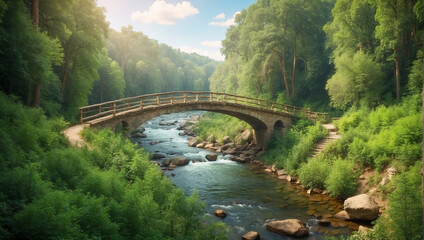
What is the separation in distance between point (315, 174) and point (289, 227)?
20.6ft

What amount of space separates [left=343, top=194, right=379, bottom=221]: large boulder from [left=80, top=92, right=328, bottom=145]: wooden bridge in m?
12.1

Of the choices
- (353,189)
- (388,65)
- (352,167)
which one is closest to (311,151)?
(352,167)

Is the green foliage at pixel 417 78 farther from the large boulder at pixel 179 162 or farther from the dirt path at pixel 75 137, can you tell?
the dirt path at pixel 75 137

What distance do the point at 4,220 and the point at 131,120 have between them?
43.7 feet

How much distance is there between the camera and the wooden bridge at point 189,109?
1684 cm

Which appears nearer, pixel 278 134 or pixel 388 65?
pixel 388 65

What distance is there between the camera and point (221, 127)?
33.4 metres

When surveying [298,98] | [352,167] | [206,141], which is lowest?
[352,167]

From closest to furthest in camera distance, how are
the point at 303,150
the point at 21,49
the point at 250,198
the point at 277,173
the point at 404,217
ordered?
the point at 404,217 → the point at 21,49 → the point at 250,198 → the point at 303,150 → the point at 277,173

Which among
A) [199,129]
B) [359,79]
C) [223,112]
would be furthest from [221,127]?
[359,79]

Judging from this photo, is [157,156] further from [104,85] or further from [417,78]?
[417,78]

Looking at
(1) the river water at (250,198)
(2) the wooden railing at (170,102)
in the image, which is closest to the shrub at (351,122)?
(2) the wooden railing at (170,102)

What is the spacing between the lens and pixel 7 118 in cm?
1009

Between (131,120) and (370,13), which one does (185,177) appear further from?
(370,13)
